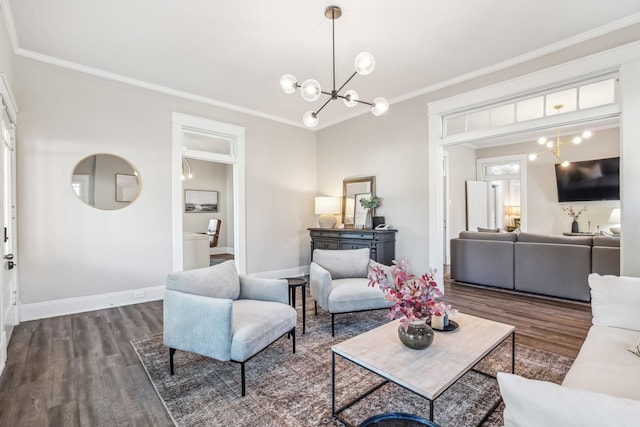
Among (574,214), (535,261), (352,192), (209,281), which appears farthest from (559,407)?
(574,214)

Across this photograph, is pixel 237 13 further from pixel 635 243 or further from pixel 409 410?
pixel 635 243

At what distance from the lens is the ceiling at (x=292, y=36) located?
2.68 m

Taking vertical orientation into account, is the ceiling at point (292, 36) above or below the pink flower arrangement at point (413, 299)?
above

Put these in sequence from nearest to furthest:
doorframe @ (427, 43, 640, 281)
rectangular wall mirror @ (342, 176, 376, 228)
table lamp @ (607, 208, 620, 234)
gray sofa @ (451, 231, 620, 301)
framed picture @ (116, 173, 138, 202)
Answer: doorframe @ (427, 43, 640, 281) → gray sofa @ (451, 231, 620, 301) → framed picture @ (116, 173, 138, 202) → rectangular wall mirror @ (342, 176, 376, 228) → table lamp @ (607, 208, 620, 234)

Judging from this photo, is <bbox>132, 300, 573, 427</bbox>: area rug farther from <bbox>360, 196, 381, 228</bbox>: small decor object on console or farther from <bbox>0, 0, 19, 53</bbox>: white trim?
Result: <bbox>0, 0, 19, 53</bbox>: white trim

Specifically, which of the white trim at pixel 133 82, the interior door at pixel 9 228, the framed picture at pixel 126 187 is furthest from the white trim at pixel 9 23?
the framed picture at pixel 126 187

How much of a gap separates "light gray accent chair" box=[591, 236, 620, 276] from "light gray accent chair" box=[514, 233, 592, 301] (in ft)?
0.21

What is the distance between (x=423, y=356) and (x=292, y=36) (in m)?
3.00

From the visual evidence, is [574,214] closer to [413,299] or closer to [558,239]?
[558,239]

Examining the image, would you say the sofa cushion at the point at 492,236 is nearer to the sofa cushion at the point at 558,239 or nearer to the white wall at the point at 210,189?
the sofa cushion at the point at 558,239

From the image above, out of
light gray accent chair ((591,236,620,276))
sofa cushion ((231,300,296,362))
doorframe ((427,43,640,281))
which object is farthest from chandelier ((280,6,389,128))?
light gray accent chair ((591,236,620,276))

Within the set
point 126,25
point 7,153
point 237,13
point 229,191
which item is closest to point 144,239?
point 7,153

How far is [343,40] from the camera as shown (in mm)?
3166

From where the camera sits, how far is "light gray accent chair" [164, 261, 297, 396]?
2029 millimetres
